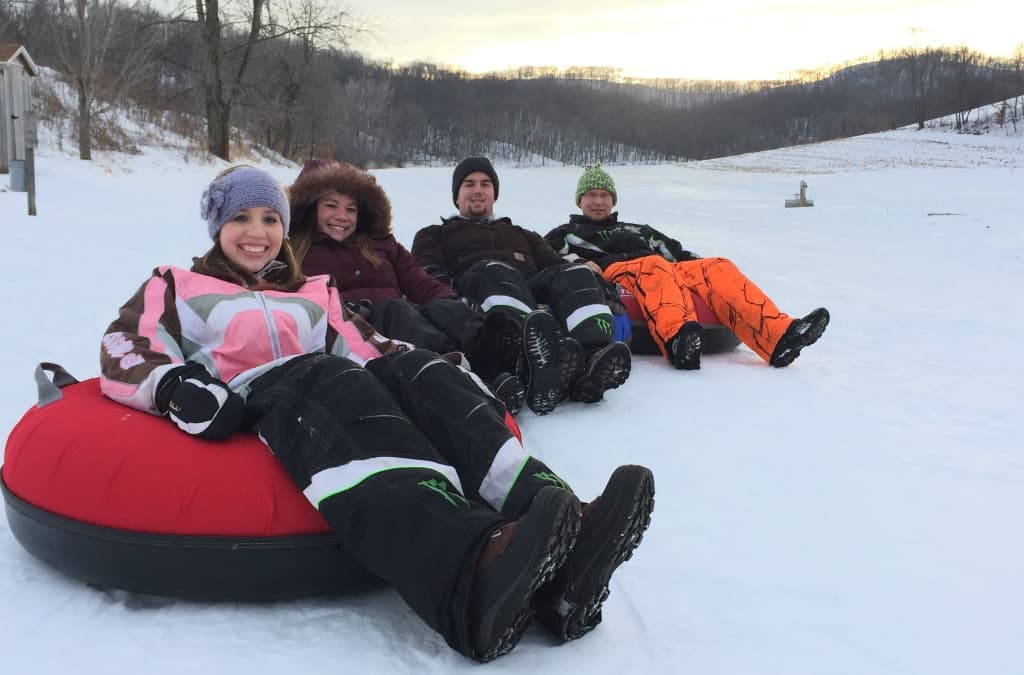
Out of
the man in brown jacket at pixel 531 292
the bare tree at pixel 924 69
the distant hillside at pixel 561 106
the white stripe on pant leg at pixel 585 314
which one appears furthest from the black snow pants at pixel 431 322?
the bare tree at pixel 924 69

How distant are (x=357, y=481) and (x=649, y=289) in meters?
2.91

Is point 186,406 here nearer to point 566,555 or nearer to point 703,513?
point 566,555

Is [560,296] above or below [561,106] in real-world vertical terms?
below

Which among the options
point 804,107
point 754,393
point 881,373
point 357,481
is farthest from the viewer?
point 804,107

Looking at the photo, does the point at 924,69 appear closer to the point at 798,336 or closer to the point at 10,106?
the point at 10,106

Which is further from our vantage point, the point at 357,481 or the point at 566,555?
the point at 357,481

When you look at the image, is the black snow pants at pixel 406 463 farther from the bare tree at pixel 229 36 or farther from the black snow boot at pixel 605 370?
the bare tree at pixel 229 36

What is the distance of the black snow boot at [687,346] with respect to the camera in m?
4.09

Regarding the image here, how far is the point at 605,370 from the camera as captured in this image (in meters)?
3.41

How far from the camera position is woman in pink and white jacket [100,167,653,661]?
4.97 ft

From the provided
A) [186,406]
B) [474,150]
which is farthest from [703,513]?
[474,150]

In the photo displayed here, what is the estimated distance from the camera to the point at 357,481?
1.66m

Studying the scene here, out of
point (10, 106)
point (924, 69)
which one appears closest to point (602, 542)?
point (10, 106)

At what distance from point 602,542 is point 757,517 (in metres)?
1.02
